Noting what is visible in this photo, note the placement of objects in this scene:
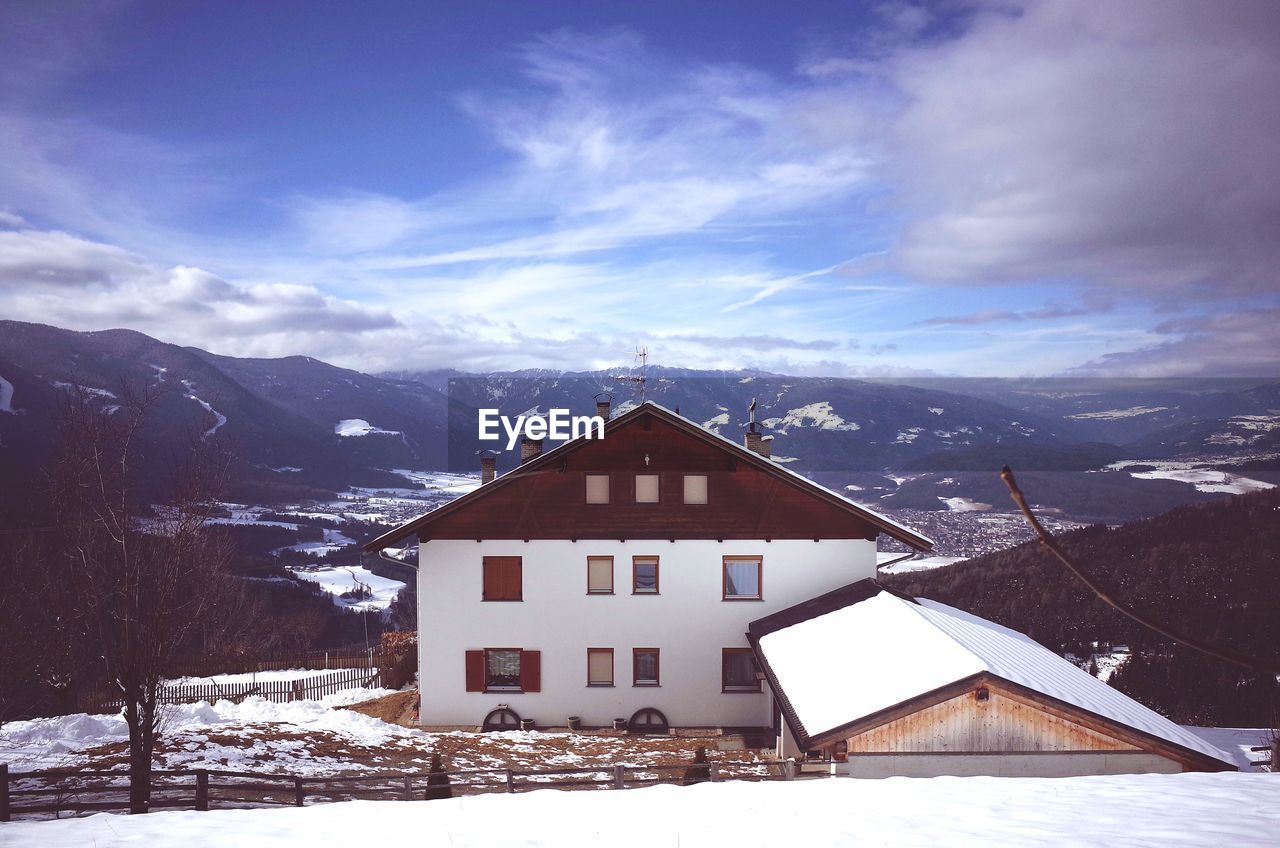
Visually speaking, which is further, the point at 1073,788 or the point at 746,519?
the point at 746,519

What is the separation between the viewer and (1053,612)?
81.6 meters

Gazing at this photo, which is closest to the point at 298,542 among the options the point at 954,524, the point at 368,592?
the point at 368,592

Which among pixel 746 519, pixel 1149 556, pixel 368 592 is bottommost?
pixel 368 592

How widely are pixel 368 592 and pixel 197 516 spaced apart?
122 metres

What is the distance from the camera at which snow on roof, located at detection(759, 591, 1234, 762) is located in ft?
56.9

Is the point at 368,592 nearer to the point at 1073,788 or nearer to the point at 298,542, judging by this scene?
the point at 298,542

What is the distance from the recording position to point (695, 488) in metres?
28.0

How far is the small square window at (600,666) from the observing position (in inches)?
1072

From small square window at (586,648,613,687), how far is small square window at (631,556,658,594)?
249 cm

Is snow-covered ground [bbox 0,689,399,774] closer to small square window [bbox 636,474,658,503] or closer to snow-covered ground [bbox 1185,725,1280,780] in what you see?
small square window [bbox 636,474,658,503]

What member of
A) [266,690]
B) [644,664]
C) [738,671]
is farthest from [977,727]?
[266,690]

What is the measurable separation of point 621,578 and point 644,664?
3.28 metres

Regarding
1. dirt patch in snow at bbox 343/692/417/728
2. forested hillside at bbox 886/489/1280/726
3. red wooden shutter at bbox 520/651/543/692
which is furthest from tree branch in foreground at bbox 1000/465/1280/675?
forested hillside at bbox 886/489/1280/726

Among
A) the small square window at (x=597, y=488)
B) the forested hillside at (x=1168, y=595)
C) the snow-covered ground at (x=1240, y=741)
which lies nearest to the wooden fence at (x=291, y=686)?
the small square window at (x=597, y=488)
